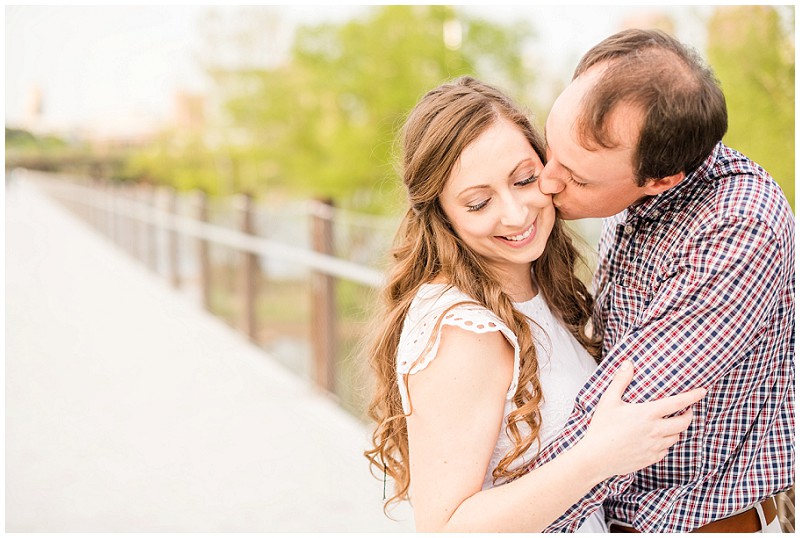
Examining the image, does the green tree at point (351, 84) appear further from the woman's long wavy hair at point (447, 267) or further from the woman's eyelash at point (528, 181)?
the woman's eyelash at point (528, 181)

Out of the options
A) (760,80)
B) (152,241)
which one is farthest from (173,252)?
(760,80)

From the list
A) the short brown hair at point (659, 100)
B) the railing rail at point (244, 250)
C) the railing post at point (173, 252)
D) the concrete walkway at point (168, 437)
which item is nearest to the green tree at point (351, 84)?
the railing rail at point (244, 250)

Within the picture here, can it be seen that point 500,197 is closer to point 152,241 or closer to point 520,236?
point 520,236

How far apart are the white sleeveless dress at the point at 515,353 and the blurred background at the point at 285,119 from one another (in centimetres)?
50

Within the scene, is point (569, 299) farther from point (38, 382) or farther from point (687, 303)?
point (38, 382)

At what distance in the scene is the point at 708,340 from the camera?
1525 mm

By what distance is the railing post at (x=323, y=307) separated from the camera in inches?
224

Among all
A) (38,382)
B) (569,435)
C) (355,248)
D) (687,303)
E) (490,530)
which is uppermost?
(687,303)

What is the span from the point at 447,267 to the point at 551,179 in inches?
11.1

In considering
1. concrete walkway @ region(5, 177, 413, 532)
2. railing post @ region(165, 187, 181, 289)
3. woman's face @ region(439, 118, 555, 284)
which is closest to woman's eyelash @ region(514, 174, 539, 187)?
woman's face @ region(439, 118, 555, 284)

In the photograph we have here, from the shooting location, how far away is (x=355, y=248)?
7062mm

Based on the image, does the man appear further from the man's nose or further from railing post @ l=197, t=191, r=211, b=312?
railing post @ l=197, t=191, r=211, b=312

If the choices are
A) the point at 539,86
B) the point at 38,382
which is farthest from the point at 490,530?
the point at 539,86

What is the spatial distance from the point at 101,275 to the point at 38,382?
6082mm
